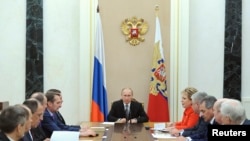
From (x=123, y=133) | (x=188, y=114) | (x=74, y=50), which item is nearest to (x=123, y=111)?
(x=188, y=114)

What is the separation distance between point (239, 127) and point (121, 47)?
18.1ft

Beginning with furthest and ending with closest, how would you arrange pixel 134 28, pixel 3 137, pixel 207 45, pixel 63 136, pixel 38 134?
pixel 134 28, pixel 207 45, pixel 38 134, pixel 63 136, pixel 3 137

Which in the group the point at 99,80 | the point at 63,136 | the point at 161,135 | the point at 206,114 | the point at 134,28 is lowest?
the point at 161,135

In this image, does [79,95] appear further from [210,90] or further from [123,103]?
[210,90]

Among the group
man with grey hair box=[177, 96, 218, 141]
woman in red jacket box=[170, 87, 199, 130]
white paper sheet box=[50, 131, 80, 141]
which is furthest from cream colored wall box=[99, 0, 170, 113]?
white paper sheet box=[50, 131, 80, 141]

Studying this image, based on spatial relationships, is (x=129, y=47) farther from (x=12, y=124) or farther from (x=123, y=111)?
(x=12, y=124)

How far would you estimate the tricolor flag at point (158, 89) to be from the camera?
808 centimetres

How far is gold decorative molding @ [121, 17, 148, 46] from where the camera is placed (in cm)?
842

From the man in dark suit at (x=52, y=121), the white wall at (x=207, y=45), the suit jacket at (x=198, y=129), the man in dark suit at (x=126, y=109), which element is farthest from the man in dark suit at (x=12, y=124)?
the white wall at (x=207, y=45)

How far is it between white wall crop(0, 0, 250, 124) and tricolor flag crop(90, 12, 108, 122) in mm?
222

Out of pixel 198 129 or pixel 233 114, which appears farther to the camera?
pixel 198 129

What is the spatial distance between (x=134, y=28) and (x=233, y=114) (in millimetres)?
4677

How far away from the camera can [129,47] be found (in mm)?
8453

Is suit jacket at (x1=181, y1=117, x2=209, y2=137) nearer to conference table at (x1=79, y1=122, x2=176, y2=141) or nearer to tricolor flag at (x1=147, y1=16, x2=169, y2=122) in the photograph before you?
conference table at (x1=79, y1=122, x2=176, y2=141)
